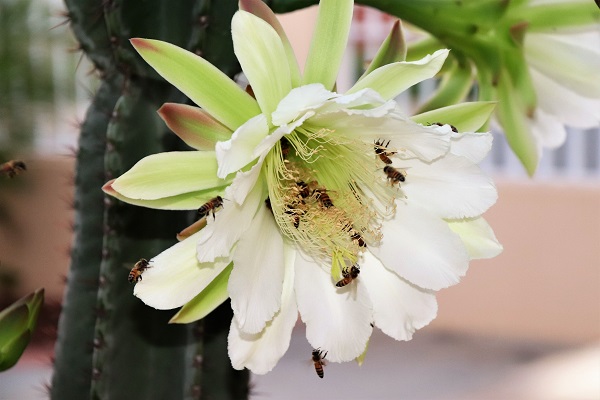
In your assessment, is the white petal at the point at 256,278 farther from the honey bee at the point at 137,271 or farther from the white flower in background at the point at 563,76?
the white flower in background at the point at 563,76

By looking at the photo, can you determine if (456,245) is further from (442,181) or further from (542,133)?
(542,133)

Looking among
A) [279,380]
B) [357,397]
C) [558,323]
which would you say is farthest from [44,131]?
[558,323]

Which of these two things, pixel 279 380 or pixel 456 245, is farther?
pixel 279 380

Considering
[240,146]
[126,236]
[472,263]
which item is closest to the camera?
[240,146]

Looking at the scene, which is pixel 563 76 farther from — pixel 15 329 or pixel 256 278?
pixel 15 329

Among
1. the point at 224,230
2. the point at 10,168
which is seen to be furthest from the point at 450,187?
the point at 10,168

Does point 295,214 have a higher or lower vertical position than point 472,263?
higher
